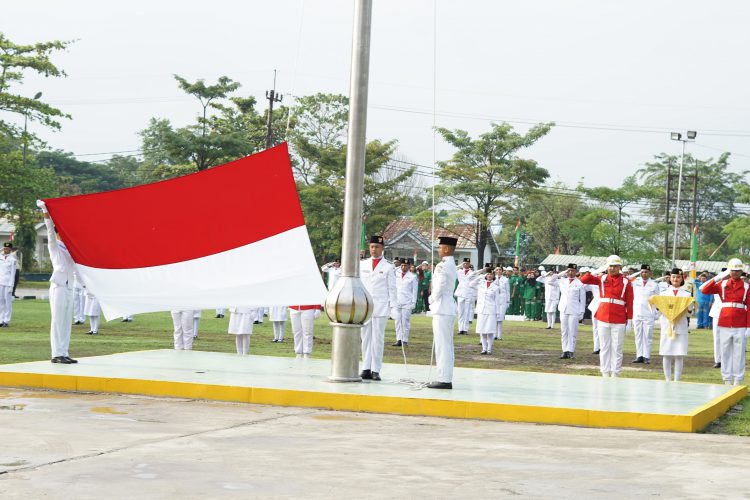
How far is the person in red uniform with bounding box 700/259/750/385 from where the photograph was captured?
1602cm

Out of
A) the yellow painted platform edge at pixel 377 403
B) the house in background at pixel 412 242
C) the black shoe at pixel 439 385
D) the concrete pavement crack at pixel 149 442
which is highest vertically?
the house in background at pixel 412 242

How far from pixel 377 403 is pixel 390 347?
38.9 ft

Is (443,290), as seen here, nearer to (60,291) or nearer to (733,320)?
(60,291)

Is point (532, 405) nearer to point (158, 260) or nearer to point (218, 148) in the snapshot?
point (158, 260)

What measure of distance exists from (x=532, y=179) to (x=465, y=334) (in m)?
23.7

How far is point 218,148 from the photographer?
5347 centimetres

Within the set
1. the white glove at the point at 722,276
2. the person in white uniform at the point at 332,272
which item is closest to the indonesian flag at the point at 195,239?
the person in white uniform at the point at 332,272

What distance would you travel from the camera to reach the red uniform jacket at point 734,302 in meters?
16.0

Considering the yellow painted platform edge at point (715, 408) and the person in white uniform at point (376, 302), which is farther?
the person in white uniform at point (376, 302)

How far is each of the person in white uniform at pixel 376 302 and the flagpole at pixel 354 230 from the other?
3.17 ft

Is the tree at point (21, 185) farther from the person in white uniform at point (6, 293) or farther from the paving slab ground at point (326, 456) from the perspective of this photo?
the paving slab ground at point (326, 456)

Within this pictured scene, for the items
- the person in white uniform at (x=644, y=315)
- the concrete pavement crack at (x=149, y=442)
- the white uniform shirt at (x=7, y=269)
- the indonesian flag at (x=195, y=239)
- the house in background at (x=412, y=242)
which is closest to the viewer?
the concrete pavement crack at (x=149, y=442)

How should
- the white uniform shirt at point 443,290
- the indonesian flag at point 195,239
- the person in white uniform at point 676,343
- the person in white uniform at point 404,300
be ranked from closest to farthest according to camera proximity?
the white uniform shirt at point 443,290
the indonesian flag at point 195,239
the person in white uniform at point 676,343
the person in white uniform at point 404,300

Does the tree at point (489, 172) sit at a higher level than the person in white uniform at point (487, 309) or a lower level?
higher
